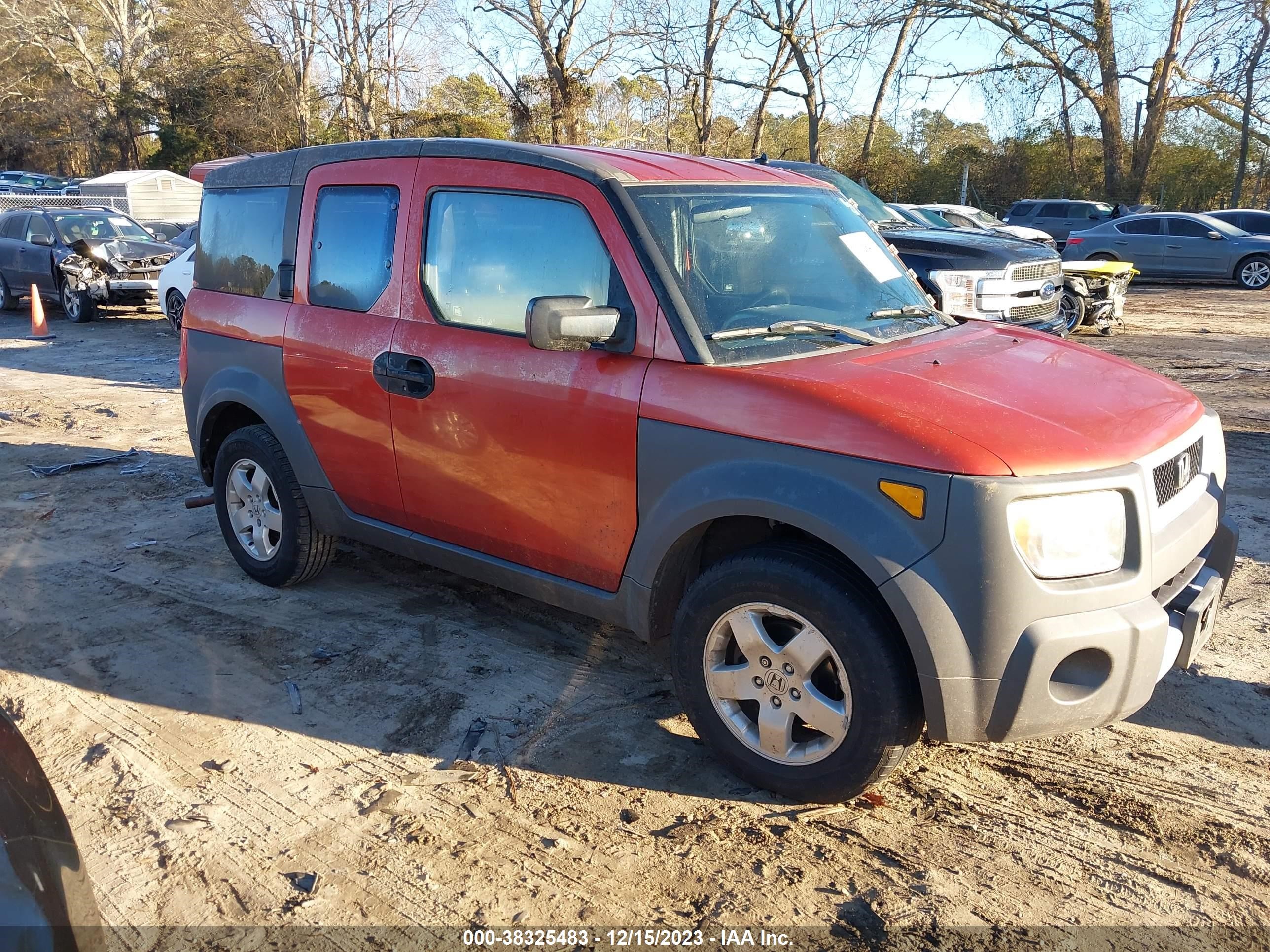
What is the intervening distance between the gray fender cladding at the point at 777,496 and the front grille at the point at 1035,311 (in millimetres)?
8675

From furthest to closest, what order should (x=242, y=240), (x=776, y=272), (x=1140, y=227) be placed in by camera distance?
(x=1140, y=227) → (x=242, y=240) → (x=776, y=272)

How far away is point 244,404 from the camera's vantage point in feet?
16.1

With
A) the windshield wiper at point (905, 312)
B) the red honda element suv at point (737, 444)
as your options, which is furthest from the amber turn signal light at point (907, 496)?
the windshield wiper at point (905, 312)

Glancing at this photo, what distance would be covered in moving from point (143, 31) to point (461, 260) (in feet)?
178

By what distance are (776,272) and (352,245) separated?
1.84 metres

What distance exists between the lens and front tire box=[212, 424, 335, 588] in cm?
481

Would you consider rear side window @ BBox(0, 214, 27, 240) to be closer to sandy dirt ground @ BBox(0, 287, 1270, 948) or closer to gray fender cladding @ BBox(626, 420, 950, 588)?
sandy dirt ground @ BBox(0, 287, 1270, 948)

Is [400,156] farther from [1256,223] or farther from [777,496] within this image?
[1256,223]

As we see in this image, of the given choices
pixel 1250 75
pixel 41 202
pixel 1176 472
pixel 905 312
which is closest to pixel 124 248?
pixel 41 202

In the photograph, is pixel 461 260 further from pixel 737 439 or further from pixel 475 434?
pixel 737 439

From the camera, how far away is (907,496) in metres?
2.83

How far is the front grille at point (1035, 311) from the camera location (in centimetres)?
1100

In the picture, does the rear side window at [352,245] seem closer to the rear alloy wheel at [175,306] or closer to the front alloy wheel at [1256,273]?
the rear alloy wheel at [175,306]

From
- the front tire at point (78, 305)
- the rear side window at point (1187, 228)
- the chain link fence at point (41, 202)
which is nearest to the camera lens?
the front tire at point (78, 305)
